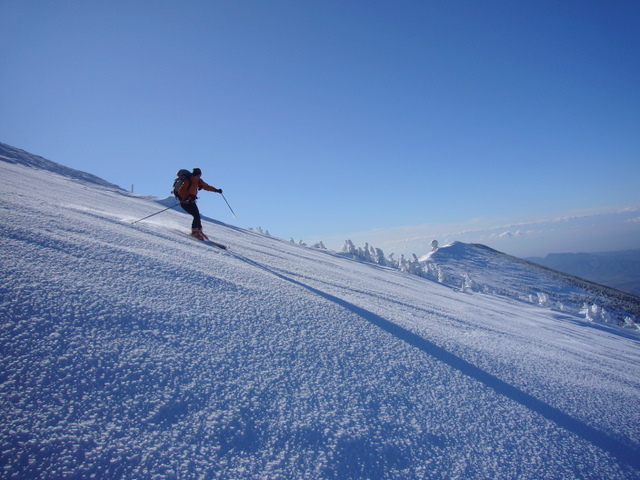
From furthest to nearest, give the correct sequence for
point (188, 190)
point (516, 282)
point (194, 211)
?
point (516, 282) < point (188, 190) < point (194, 211)

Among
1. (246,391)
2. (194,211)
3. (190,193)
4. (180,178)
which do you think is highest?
(180,178)

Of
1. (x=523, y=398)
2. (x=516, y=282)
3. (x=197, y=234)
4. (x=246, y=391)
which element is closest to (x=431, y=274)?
(x=516, y=282)

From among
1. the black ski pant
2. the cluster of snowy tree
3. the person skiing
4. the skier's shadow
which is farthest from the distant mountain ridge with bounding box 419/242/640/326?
the person skiing

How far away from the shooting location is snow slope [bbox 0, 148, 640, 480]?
1.27 m

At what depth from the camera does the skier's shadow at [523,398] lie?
6.72 feet

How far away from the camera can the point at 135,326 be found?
2.04 meters

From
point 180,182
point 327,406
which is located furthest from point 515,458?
point 180,182

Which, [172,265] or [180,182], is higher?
[180,182]

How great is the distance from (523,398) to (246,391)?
7.56 ft

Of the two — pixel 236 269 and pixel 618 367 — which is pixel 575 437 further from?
pixel 236 269

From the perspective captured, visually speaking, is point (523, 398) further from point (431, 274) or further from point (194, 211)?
point (431, 274)

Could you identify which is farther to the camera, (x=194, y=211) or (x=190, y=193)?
(x=190, y=193)

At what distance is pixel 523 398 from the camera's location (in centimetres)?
240

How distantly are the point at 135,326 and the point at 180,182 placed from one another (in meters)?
5.96
